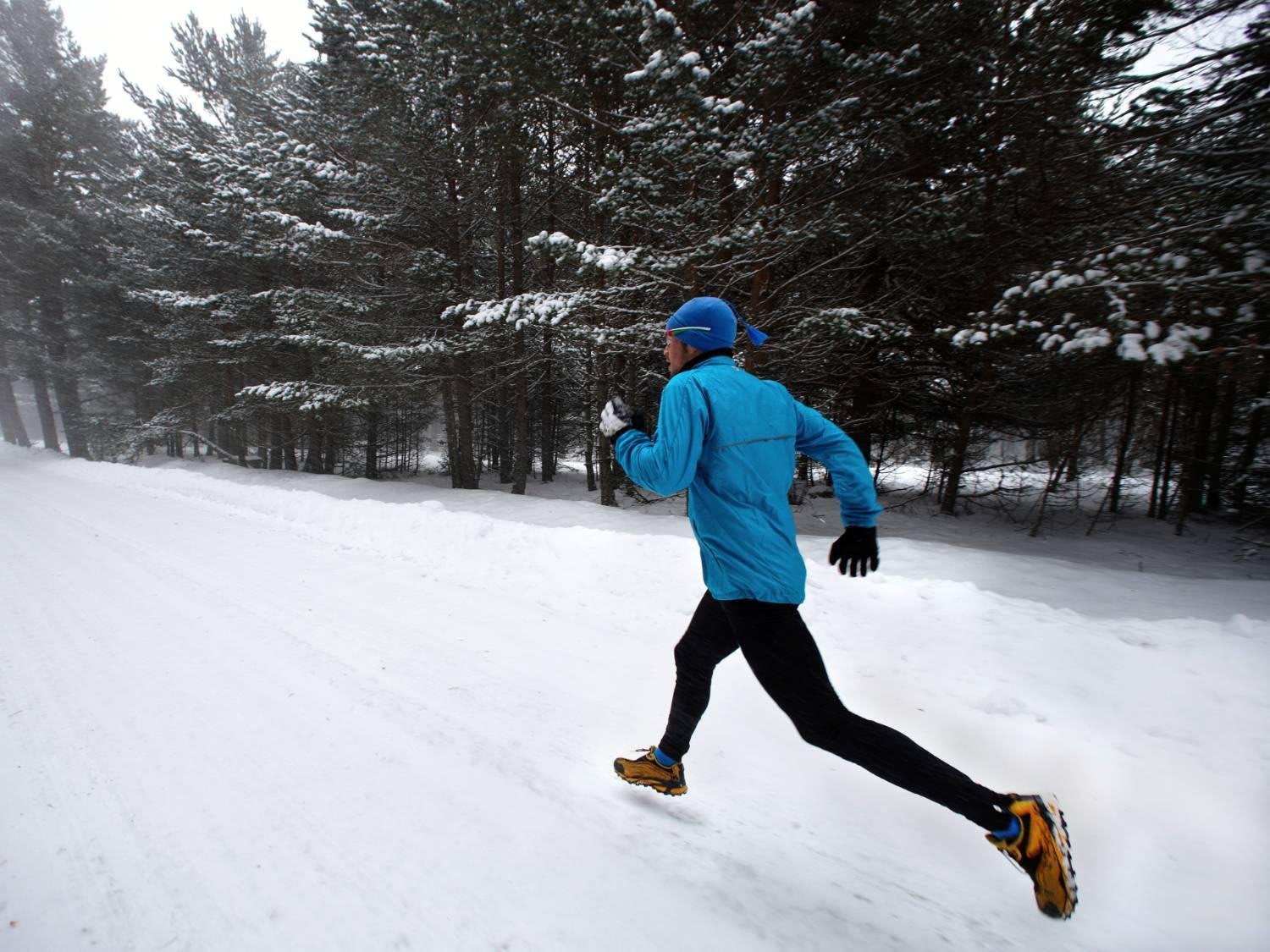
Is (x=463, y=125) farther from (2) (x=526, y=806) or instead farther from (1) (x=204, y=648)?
(2) (x=526, y=806)

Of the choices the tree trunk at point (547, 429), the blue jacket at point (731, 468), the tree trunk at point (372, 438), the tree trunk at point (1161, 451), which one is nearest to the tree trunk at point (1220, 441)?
the tree trunk at point (1161, 451)

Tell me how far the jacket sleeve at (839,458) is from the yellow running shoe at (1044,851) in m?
1.00

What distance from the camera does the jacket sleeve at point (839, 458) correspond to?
206cm

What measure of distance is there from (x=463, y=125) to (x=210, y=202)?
30.9 feet

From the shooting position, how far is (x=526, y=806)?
2229mm

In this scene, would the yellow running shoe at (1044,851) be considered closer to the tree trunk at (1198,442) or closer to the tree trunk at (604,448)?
the tree trunk at (604,448)

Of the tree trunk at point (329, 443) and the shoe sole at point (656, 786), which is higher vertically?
the tree trunk at point (329, 443)

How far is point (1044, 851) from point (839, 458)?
137cm

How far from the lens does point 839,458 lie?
2062 mm

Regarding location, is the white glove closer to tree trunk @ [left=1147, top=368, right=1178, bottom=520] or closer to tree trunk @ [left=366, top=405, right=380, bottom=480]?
tree trunk @ [left=1147, top=368, right=1178, bottom=520]

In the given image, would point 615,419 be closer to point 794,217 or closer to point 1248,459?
point 794,217

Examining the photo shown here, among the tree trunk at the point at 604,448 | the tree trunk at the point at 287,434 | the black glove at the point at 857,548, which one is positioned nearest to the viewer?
the black glove at the point at 857,548

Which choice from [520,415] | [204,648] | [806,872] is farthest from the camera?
[520,415]

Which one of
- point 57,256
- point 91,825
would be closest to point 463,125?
point 91,825
